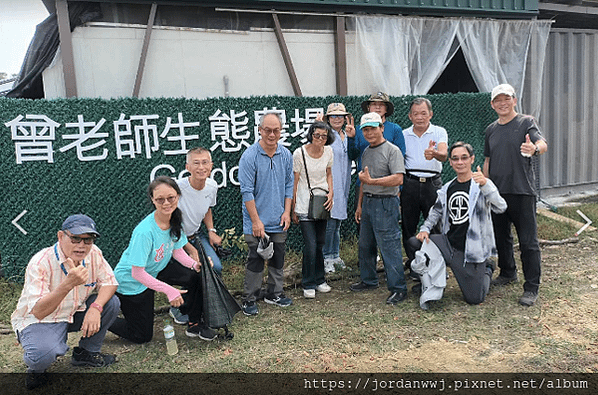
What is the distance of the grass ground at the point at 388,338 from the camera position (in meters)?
3.24

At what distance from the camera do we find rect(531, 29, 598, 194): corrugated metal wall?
834 cm

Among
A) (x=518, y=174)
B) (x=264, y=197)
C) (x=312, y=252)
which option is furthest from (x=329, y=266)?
(x=518, y=174)

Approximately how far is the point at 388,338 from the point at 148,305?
188cm

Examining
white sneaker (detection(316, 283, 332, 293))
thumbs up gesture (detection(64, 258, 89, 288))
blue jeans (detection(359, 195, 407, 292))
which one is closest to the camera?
thumbs up gesture (detection(64, 258, 89, 288))

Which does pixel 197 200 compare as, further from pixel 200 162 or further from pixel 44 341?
pixel 44 341

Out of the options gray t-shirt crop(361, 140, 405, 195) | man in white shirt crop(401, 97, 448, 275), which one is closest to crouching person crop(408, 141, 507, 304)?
man in white shirt crop(401, 97, 448, 275)

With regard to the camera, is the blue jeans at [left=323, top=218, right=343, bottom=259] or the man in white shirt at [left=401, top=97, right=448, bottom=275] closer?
the man in white shirt at [left=401, top=97, right=448, bottom=275]

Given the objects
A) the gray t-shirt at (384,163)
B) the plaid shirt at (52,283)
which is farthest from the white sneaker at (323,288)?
the plaid shirt at (52,283)

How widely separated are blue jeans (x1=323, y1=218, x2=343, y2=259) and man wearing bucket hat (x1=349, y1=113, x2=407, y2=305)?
0.69m

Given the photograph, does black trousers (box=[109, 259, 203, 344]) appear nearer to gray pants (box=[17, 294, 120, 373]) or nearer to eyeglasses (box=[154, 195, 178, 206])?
gray pants (box=[17, 294, 120, 373])

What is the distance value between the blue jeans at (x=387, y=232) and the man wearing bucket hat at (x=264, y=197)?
0.76 metres

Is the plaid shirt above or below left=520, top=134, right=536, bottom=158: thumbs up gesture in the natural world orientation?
below

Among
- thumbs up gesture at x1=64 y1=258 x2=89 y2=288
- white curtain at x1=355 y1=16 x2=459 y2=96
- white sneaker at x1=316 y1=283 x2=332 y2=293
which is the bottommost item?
white sneaker at x1=316 y1=283 x2=332 y2=293

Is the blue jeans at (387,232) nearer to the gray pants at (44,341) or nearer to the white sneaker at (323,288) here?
the white sneaker at (323,288)
